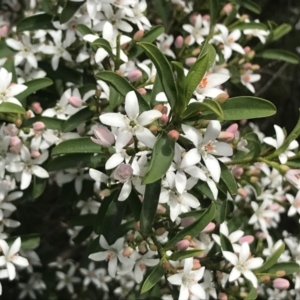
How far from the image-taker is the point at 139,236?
4.94 ft

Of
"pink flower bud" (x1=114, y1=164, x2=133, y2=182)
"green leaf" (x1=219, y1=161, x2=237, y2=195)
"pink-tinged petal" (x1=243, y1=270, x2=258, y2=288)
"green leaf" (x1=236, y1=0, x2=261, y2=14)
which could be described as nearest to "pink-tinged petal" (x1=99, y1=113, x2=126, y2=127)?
"pink flower bud" (x1=114, y1=164, x2=133, y2=182)

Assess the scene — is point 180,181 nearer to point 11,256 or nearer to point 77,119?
point 77,119

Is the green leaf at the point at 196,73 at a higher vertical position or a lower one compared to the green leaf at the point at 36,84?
higher

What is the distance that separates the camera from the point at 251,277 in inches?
60.2

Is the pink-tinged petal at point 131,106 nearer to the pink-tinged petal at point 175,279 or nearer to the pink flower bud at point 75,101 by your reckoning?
the pink flower bud at point 75,101

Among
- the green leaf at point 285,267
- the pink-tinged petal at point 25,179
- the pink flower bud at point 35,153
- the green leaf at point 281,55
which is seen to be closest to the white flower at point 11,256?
the pink-tinged petal at point 25,179

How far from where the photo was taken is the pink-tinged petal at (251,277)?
59.9 inches

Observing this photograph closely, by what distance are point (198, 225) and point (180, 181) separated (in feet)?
0.82

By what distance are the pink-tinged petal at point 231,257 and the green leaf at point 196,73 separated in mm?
651

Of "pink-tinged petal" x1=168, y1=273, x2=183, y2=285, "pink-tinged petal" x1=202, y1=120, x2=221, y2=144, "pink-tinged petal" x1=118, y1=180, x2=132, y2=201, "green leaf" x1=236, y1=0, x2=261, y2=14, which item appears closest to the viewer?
"pink-tinged petal" x1=202, y1=120, x2=221, y2=144

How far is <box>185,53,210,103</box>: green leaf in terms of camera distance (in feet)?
3.63

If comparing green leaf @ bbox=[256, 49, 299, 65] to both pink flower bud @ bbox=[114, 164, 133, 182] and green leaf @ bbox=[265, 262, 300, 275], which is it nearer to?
green leaf @ bbox=[265, 262, 300, 275]

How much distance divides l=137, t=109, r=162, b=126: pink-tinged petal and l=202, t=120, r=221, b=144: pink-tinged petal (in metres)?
0.13

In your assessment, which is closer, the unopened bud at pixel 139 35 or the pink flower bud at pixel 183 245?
the pink flower bud at pixel 183 245
